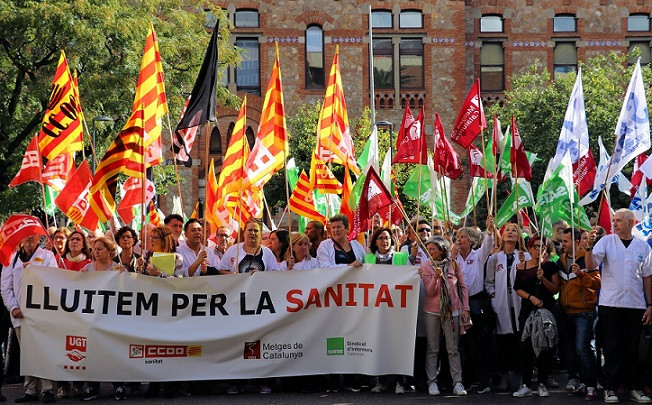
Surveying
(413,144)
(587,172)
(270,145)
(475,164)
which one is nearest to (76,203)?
(270,145)

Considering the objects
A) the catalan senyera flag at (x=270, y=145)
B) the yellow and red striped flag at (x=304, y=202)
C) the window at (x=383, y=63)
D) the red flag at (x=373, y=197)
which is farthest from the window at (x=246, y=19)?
the red flag at (x=373, y=197)

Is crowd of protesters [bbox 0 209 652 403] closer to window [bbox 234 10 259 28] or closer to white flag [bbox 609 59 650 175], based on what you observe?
white flag [bbox 609 59 650 175]

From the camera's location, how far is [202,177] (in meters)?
40.4

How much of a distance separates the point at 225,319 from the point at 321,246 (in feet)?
4.30

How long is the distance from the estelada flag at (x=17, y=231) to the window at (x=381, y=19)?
29.5 meters

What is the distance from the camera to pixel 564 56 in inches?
1636

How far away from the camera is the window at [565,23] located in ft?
136

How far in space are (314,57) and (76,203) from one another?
84.8ft

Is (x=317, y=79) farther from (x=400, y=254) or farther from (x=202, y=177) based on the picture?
(x=400, y=254)

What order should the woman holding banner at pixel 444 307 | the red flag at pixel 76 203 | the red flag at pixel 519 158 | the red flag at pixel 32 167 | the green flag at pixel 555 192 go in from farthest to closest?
the green flag at pixel 555 192 → the red flag at pixel 519 158 → the red flag at pixel 76 203 → the red flag at pixel 32 167 → the woman holding banner at pixel 444 307

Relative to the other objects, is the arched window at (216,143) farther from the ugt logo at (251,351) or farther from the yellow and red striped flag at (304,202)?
the ugt logo at (251,351)

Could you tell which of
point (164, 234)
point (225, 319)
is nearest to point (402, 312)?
point (225, 319)

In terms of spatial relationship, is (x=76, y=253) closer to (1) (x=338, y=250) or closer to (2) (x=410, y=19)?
(1) (x=338, y=250)

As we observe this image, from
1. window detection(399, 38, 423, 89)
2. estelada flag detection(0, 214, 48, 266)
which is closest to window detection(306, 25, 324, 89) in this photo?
window detection(399, 38, 423, 89)
